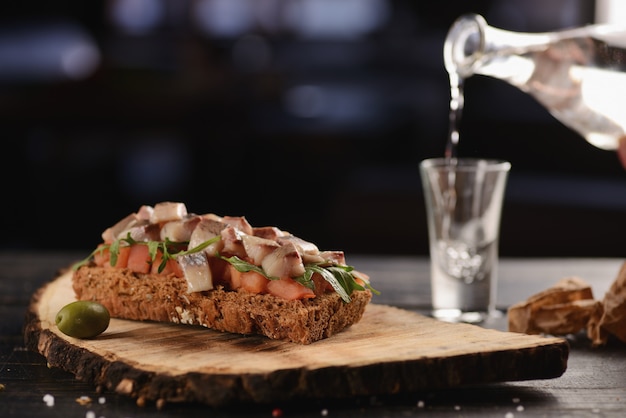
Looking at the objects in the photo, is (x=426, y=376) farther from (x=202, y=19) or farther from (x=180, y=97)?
(x=202, y=19)

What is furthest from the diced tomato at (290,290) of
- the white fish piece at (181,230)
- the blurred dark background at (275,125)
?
the blurred dark background at (275,125)

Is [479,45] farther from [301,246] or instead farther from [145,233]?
[145,233]

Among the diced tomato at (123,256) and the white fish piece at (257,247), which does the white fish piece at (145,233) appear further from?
the white fish piece at (257,247)

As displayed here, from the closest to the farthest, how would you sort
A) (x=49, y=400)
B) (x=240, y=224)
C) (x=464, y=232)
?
(x=49, y=400) < (x=240, y=224) < (x=464, y=232)

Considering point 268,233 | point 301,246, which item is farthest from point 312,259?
point 268,233

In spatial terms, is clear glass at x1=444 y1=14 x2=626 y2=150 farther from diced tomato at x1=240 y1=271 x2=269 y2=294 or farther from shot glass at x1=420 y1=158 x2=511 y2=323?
diced tomato at x1=240 y1=271 x2=269 y2=294

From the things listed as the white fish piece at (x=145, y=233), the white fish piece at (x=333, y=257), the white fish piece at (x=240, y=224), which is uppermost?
the white fish piece at (x=240, y=224)
